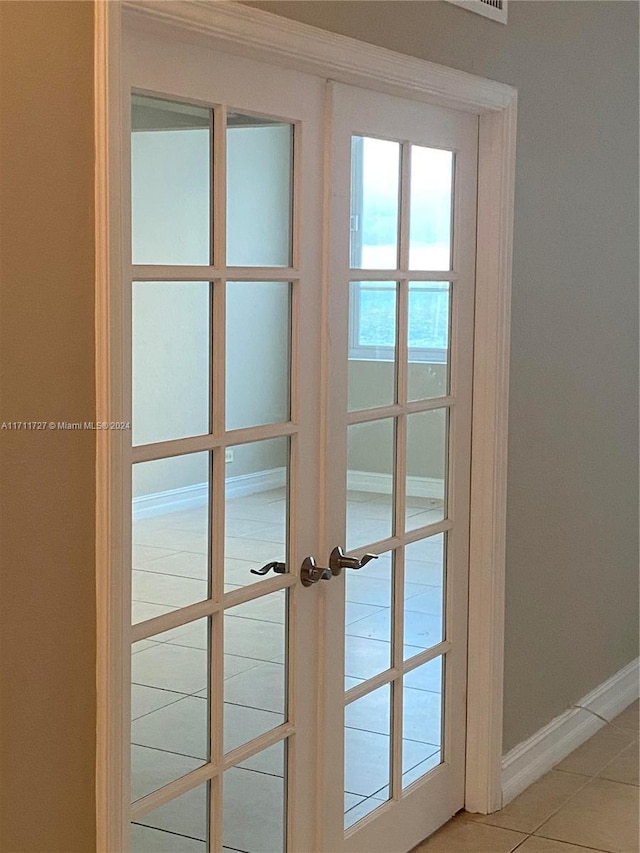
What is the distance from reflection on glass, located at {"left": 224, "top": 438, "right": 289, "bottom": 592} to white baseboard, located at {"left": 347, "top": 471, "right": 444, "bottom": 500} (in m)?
0.30

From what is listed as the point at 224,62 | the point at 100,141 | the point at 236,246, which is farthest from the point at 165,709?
the point at 224,62

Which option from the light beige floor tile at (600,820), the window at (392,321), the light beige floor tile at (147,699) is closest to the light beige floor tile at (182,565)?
the light beige floor tile at (147,699)

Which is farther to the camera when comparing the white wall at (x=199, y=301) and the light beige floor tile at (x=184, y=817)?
the light beige floor tile at (x=184, y=817)

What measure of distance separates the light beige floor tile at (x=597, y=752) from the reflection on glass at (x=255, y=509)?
5.57 feet

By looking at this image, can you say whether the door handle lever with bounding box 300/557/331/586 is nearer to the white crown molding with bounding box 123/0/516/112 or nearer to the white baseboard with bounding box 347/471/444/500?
the white baseboard with bounding box 347/471/444/500

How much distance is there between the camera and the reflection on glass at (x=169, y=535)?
2303 millimetres

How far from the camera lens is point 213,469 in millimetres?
2475

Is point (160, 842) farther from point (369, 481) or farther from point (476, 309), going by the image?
point (476, 309)

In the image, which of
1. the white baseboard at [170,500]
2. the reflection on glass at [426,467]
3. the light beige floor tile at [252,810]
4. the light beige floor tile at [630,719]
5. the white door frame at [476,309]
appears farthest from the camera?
the light beige floor tile at [630,719]

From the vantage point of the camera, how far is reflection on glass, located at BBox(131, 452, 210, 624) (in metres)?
2.30

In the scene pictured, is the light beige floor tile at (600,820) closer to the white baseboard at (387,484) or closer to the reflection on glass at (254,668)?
the white baseboard at (387,484)

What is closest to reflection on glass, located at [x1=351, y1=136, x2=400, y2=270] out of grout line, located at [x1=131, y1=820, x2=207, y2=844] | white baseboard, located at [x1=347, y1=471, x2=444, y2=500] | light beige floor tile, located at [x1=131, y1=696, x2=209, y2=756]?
white baseboard, located at [x1=347, y1=471, x2=444, y2=500]

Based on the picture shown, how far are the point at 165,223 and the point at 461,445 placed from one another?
1.40m

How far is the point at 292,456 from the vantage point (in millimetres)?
2723
